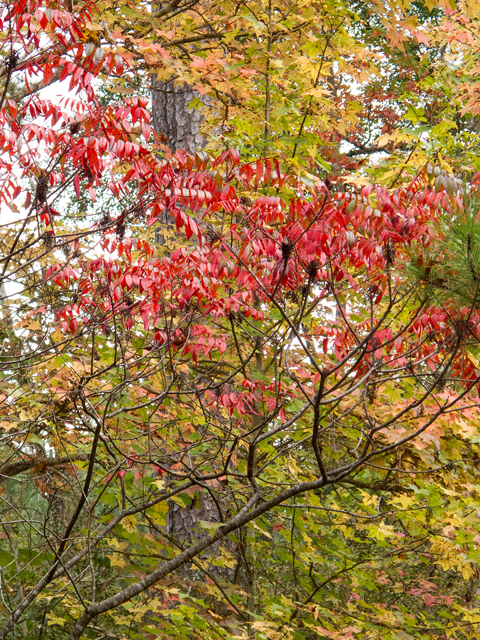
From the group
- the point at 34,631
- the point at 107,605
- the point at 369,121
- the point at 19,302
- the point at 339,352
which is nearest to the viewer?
the point at 107,605

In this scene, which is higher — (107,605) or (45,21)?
(45,21)

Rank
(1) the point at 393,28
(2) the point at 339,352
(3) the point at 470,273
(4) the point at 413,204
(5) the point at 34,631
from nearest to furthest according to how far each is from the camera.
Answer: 1. (3) the point at 470,273
2. (4) the point at 413,204
3. (2) the point at 339,352
4. (1) the point at 393,28
5. (5) the point at 34,631

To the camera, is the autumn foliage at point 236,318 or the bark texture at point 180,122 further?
the bark texture at point 180,122

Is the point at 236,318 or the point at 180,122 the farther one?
the point at 180,122

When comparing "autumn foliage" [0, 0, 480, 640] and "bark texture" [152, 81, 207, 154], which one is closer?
"autumn foliage" [0, 0, 480, 640]

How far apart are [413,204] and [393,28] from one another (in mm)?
1797

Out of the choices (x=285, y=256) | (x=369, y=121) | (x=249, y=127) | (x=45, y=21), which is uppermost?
(x=369, y=121)

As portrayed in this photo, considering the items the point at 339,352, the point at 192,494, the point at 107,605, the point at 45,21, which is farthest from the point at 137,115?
the point at 192,494

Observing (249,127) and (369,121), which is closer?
(249,127)

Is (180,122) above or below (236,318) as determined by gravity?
above

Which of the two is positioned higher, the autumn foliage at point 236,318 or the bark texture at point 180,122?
the bark texture at point 180,122

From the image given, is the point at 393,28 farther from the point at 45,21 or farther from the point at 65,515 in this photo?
the point at 65,515

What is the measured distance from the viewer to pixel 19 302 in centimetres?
541

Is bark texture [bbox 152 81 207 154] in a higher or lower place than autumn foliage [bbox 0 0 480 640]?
higher
